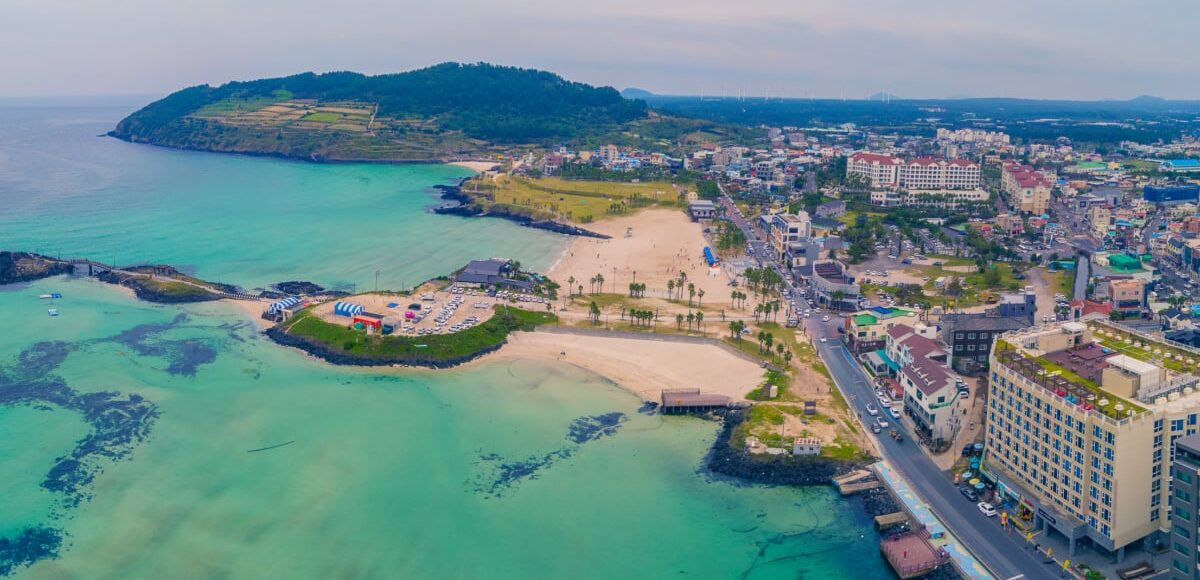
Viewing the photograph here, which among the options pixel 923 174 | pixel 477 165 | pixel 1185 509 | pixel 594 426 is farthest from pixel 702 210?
pixel 1185 509

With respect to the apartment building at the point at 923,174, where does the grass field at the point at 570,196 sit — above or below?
below

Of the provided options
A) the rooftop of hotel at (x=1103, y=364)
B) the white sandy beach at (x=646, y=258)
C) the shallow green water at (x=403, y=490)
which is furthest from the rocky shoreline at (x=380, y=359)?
the rooftop of hotel at (x=1103, y=364)

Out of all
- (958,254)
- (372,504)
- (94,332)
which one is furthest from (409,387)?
(958,254)

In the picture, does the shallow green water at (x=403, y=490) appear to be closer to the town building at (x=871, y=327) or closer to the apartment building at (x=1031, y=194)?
the town building at (x=871, y=327)

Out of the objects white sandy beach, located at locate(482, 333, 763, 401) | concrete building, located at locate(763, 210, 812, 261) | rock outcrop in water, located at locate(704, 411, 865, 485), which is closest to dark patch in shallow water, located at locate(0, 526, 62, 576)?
white sandy beach, located at locate(482, 333, 763, 401)

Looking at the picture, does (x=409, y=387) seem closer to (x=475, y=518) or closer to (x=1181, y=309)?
(x=475, y=518)
